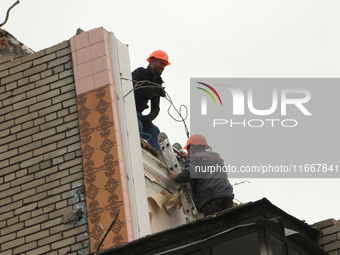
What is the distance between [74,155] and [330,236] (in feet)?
12.2

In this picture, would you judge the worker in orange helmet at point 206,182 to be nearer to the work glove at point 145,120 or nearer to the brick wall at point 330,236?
the work glove at point 145,120

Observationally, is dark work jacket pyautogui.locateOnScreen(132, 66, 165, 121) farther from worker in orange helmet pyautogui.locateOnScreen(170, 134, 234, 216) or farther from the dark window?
the dark window

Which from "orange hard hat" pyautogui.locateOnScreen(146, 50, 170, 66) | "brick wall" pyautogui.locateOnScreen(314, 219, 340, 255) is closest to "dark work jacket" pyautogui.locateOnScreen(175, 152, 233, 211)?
"orange hard hat" pyautogui.locateOnScreen(146, 50, 170, 66)

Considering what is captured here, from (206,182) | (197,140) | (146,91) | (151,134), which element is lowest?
(206,182)

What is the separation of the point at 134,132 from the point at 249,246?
3.94 meters

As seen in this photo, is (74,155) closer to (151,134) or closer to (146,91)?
(146,91)

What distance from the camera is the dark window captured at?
10.9m

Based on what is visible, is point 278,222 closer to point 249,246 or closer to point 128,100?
point 249,246

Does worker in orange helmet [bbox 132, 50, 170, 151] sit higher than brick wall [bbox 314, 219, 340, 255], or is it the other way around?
worker in orange helmet [bbox 132, 50, 170, 151]

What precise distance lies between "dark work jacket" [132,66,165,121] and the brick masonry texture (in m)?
1.75

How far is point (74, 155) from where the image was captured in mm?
14086

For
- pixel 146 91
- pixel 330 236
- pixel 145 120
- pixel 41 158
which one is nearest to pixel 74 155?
pixel 41 158

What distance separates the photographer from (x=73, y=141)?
14.2m

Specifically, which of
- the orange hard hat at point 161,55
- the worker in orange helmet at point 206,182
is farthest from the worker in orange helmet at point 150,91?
the worker in orange helmet at point 206,182
